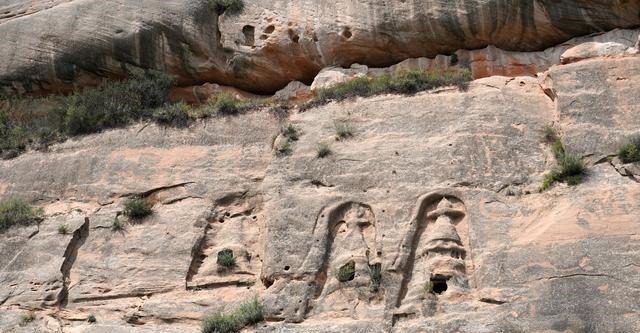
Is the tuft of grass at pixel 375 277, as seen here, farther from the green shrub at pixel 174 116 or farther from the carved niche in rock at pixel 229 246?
the green shrub at pixel 174 116

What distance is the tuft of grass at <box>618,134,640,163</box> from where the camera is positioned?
12039 mm

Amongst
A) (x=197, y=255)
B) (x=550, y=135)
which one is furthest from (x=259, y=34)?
(x=550, y=135)

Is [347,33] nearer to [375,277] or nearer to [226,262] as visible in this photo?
[226,262]

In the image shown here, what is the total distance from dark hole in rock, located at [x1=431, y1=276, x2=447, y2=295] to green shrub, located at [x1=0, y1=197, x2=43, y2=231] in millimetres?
5093

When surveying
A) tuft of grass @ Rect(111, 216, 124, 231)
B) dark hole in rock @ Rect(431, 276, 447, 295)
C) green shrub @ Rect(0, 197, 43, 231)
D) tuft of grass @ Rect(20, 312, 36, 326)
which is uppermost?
green shrub @ Rect(0, 197, 43, 231)

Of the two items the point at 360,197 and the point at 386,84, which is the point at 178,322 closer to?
the point at 360,197

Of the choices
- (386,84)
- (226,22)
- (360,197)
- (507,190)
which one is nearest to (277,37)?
(226,22)

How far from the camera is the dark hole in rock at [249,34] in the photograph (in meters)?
15.3

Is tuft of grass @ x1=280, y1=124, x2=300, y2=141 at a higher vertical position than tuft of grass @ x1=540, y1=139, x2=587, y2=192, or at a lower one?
higher

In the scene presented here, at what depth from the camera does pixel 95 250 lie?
524 inches

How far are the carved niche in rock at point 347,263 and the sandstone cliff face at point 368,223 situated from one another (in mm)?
18

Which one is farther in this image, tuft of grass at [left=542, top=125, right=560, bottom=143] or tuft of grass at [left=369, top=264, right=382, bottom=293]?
tuft of grass at [left=542, top=125, right=560, bottom=143]

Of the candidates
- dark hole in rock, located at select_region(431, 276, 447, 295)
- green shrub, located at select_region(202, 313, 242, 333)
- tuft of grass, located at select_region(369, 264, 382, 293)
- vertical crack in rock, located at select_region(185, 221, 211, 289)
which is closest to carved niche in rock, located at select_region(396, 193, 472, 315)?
dark hole in rock, located at select_region(431, 276, 447, 295)

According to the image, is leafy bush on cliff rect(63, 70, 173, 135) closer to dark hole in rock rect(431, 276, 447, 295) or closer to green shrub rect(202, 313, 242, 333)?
green shrub rect(202, 313, 242, 333)
